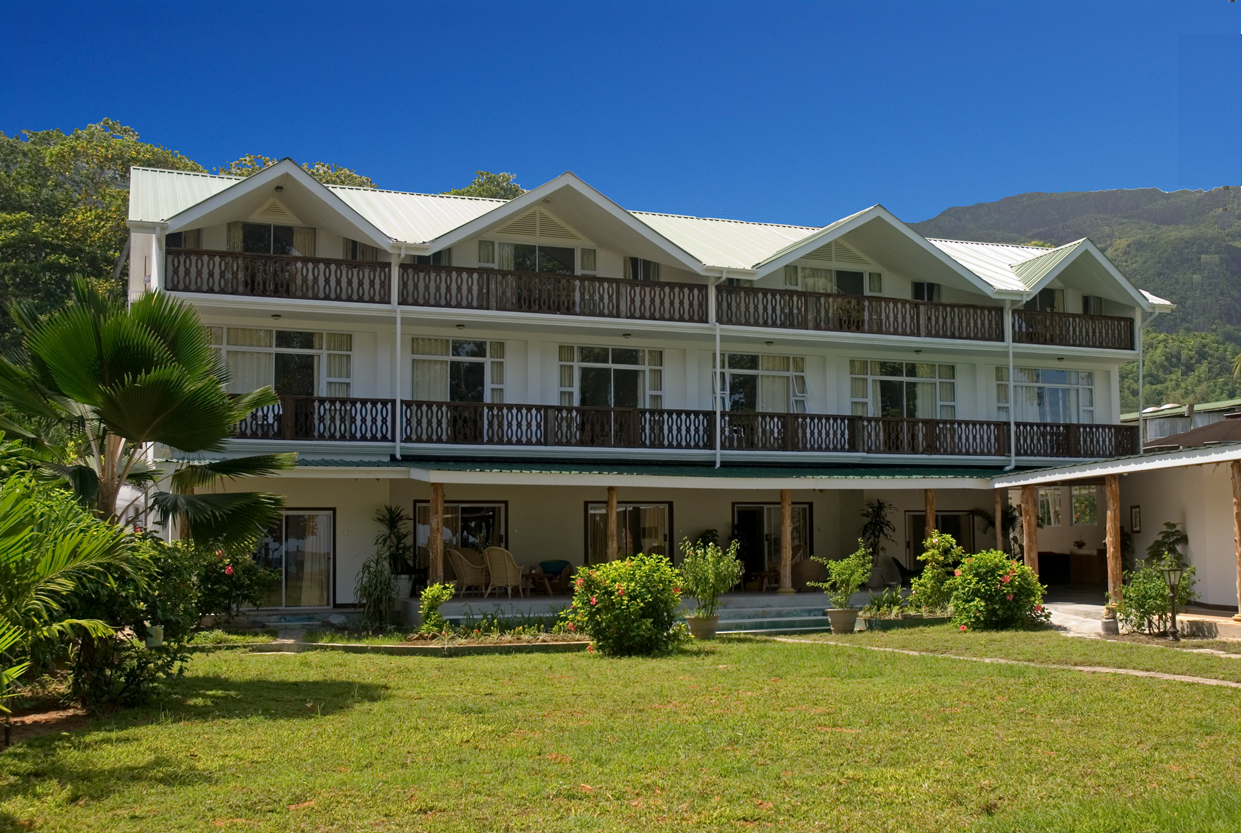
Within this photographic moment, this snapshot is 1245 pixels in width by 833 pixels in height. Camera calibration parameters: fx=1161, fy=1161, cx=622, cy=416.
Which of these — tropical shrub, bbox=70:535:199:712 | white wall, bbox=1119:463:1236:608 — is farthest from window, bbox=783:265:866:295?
tropical shrub, bbox=70:535:199:712

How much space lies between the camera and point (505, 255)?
23.9 m

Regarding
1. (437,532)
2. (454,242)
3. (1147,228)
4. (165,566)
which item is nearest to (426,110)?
(454,242)

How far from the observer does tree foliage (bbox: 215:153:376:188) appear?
41094 millimetres

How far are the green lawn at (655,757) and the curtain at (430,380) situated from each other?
11.2 m

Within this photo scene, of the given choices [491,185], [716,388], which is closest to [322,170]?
[491,185]

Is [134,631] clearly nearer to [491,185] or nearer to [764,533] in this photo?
[764,533]

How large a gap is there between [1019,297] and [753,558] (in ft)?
27.1

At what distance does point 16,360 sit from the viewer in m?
11.3

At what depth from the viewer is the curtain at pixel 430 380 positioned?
2292 centimetres

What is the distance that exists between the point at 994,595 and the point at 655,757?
404 inches

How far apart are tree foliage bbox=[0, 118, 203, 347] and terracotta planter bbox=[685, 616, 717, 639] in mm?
24713

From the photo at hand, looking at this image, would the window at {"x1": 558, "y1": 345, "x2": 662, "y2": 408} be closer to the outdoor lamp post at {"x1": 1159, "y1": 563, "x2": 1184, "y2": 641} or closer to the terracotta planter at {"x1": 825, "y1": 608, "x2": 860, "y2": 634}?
the terracotta planter at {"x1": 825, "y1": 608, "x2": 860, "y2": 634}

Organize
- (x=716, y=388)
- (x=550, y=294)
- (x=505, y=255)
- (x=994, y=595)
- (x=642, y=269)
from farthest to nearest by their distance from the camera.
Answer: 1. (x=642, y=269)
2. (x=505, y=255)
3. (x=716, y=388)
4. (x=550, y=294)
5. (x=994, y=595)

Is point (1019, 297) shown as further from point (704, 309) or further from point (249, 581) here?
point (249, 581)
